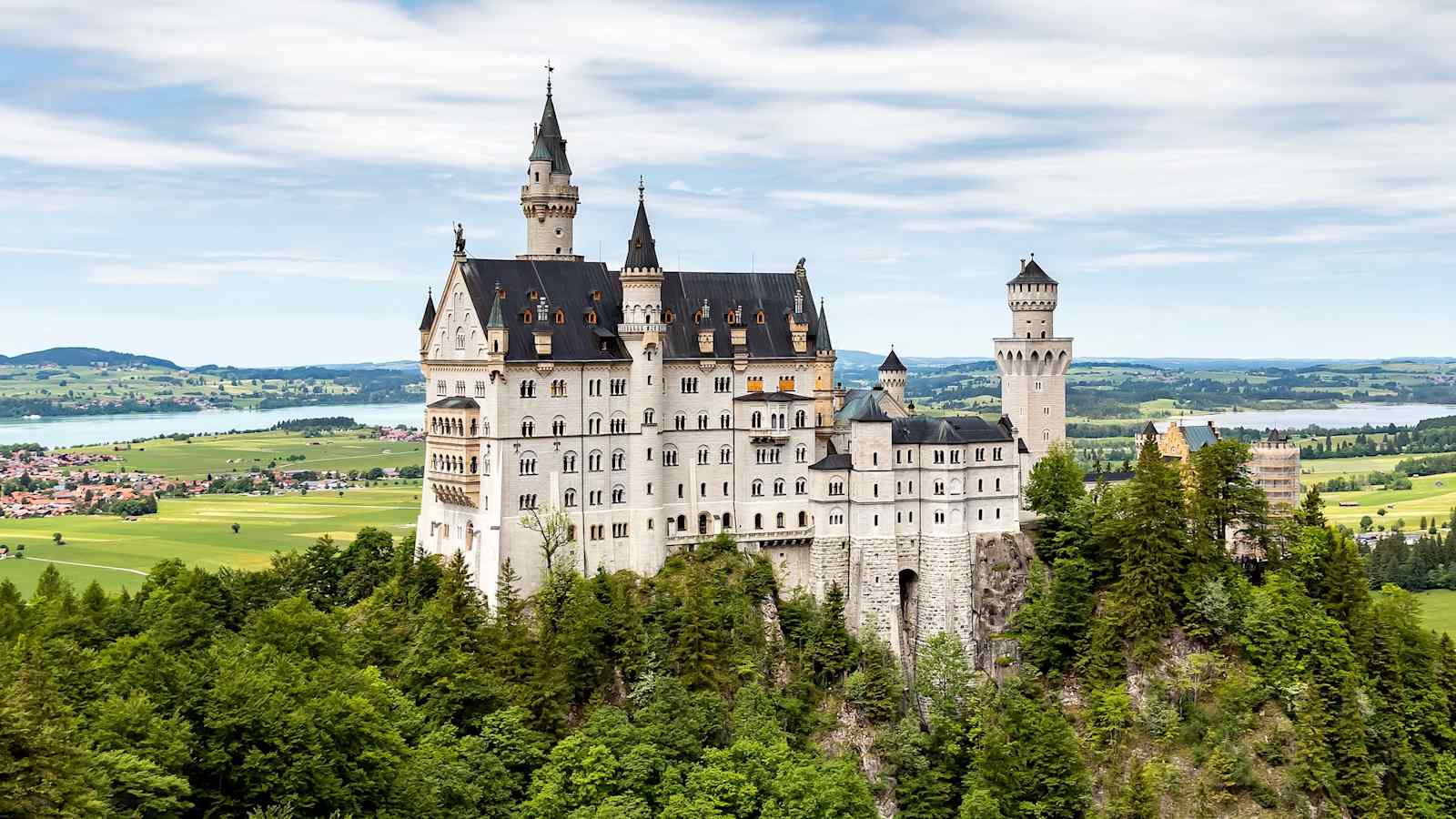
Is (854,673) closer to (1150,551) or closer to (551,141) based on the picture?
(1150,551)

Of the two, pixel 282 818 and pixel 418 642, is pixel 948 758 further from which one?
pixel 282 818

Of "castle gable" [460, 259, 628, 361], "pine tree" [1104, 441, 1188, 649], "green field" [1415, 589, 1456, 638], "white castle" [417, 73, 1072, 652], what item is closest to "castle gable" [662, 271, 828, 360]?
"white castle" [417, 73, 1072, 652]

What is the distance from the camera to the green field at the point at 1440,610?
139375 mm

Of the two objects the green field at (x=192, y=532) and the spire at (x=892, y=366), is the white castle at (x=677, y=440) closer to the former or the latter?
the spire at (x=892, y=366)

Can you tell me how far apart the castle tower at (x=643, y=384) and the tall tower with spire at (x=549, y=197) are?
8596 mm

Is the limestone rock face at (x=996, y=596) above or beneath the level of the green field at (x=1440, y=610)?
→ above

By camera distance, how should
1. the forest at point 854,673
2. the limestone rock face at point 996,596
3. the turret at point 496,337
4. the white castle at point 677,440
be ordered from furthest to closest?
1. the limestone rock face at point 996,596
2. the white castle at point 677,440
3. the turret at point 496,337
4. the forest at point 854,673

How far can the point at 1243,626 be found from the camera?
304 feet

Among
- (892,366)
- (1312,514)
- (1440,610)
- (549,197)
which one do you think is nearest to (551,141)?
(549,197)

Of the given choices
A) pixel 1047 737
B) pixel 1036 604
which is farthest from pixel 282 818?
pixel 1036 604

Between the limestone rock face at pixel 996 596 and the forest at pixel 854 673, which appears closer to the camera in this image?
the forest at pixel 854 673

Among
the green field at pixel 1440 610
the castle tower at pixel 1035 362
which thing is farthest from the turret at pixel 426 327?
the green field at pixel 1440 610

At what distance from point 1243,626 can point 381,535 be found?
55183mm

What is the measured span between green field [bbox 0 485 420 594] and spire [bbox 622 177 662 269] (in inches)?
1405
